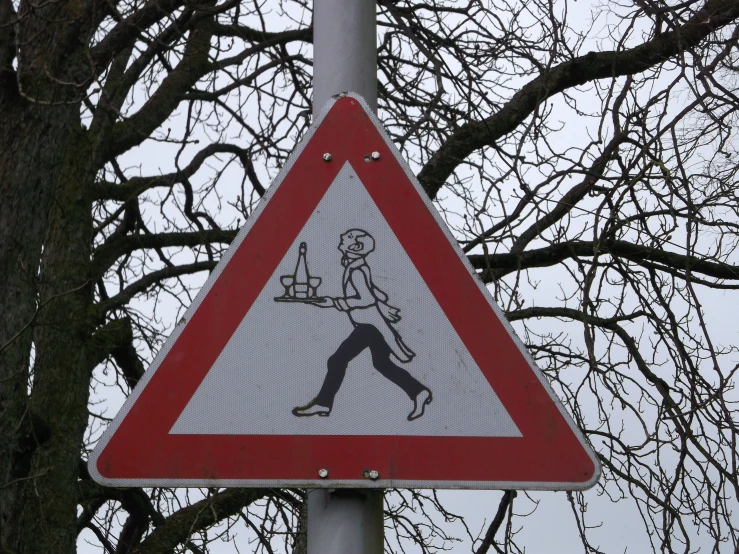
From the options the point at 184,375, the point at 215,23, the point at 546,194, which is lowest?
the point at 184,375

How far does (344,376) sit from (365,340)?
0.23 ft

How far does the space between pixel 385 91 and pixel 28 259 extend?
2.24 m

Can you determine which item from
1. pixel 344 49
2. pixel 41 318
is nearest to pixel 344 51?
pixel 344 49

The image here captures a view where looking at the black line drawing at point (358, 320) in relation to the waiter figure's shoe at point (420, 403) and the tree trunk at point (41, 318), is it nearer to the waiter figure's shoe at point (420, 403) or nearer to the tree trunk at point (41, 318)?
the waiter figure's shoe at point (420, 403)

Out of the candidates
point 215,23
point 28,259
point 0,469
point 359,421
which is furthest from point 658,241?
point 215,23

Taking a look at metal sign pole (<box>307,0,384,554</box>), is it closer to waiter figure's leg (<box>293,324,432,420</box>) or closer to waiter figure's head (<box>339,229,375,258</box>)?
waiter figure's head (<box>339,229,375,258</box>)

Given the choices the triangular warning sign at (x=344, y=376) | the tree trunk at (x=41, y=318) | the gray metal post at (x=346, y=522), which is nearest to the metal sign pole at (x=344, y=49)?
the triangular warning sign at (x=344, y=376)

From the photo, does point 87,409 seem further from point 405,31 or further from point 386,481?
point 386,481

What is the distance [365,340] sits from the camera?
151 centimetres

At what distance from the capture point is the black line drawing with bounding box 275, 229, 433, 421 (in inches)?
58.7

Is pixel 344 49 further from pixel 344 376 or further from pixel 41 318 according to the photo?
pixel 41 318

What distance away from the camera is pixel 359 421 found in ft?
4.83

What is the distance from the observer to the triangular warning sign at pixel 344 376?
147 centimetres

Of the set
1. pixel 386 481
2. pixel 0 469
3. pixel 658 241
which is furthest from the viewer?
pixel 0 469
